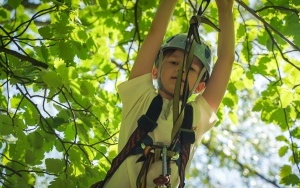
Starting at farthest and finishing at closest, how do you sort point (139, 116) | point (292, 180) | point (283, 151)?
point (283, 151) < point (292, 180) < point (139, 116)

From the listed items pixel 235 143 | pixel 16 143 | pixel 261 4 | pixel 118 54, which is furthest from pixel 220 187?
pixel 16 143

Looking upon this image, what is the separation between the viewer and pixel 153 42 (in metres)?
2.76

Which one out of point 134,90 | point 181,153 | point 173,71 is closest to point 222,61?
point 173,71

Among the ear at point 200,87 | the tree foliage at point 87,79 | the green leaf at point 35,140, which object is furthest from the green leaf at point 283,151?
the green leaf at point 35,140

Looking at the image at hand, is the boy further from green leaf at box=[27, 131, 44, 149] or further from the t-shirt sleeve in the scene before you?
green leaf at box=[27, 131, 44, 149]

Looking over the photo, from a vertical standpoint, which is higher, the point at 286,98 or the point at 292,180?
the point at 286,98

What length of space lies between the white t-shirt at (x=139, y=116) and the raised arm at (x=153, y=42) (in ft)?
0.25

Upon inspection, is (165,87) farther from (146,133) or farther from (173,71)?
(146,133)

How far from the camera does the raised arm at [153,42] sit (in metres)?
2.73

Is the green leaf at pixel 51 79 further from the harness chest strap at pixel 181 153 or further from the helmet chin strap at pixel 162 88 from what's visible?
the harness chest strap at pixel 181 153

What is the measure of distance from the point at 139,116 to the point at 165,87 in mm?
197

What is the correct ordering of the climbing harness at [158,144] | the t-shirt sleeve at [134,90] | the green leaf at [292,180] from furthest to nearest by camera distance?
the green leaf at [292,180] < the t-shirt sleeve at [134,90] < the climbing harness at [158,144]

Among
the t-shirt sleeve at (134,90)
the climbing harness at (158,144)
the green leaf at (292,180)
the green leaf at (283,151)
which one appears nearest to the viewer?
the climbing harness at (158,144)

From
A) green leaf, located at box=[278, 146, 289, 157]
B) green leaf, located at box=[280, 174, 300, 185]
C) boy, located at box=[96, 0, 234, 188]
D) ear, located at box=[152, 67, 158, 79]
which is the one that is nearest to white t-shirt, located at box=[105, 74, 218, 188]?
boy, located at box=[96, 0, 234, 188]
